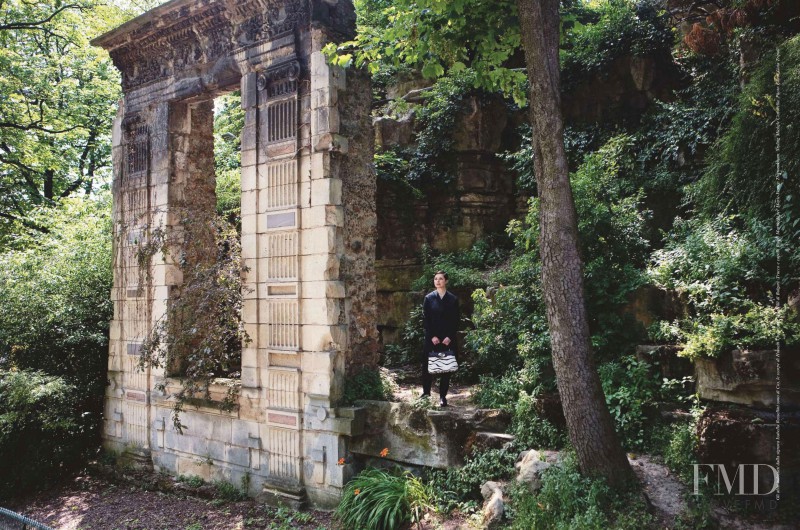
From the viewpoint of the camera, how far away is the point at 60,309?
9.52m

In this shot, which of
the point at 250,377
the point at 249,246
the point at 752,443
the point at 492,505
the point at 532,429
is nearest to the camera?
the point at 752,443

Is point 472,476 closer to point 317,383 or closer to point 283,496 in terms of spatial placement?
point 317,383

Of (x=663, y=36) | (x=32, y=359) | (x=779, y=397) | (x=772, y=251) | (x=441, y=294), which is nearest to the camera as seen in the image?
(x=779, y=397)

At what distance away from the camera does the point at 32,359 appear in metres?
9.47

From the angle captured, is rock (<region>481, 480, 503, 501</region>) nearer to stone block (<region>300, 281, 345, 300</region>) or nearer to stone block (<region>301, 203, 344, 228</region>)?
stone block (<region>300, 281, 345, 300</region>)

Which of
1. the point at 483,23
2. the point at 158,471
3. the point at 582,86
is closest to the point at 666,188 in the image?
the point at 582,86

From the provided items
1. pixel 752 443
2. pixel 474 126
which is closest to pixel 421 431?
pixel 752 443

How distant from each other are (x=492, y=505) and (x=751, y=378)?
260 cm

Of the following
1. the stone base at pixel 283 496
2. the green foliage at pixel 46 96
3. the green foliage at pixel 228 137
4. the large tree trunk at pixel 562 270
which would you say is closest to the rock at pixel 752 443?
the large tree trunk at pixel 562 270

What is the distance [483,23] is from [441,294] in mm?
3118

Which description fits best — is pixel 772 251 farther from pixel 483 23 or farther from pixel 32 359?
pixel 32 359

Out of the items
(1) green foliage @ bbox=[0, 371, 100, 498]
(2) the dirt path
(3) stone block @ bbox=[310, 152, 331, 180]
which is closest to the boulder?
(2) the dirt path

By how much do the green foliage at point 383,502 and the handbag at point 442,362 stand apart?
1.20m

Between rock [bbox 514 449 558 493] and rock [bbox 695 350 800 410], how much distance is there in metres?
1.63
